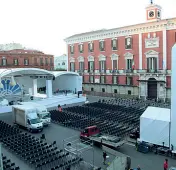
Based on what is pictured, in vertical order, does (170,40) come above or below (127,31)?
below

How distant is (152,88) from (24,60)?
3512cm

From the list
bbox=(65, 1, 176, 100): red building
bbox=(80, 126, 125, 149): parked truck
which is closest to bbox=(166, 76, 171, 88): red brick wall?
bbox=(65, 1, 176, 100): red building

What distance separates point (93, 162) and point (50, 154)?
338 cm

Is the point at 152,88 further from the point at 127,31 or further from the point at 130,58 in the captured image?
the point at 127,31

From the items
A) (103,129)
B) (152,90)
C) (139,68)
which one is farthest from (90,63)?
(103,129)

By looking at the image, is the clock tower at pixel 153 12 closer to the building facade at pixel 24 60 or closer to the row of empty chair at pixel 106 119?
the row of empty chair at pixel 106 119

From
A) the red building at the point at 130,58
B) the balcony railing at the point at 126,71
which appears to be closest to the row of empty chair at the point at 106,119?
the red building at the point at 130,58

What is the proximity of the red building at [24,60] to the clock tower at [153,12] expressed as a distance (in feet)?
105

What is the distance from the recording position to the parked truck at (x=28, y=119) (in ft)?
77.3

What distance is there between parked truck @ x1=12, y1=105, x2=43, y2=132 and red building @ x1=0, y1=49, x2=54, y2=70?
34394 millimetres

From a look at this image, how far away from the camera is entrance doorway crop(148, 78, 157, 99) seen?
41250 mm

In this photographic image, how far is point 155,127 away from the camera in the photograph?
1870 centimetres

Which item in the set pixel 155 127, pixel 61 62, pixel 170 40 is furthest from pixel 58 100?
pixel 61 62

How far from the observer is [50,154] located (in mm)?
16797
